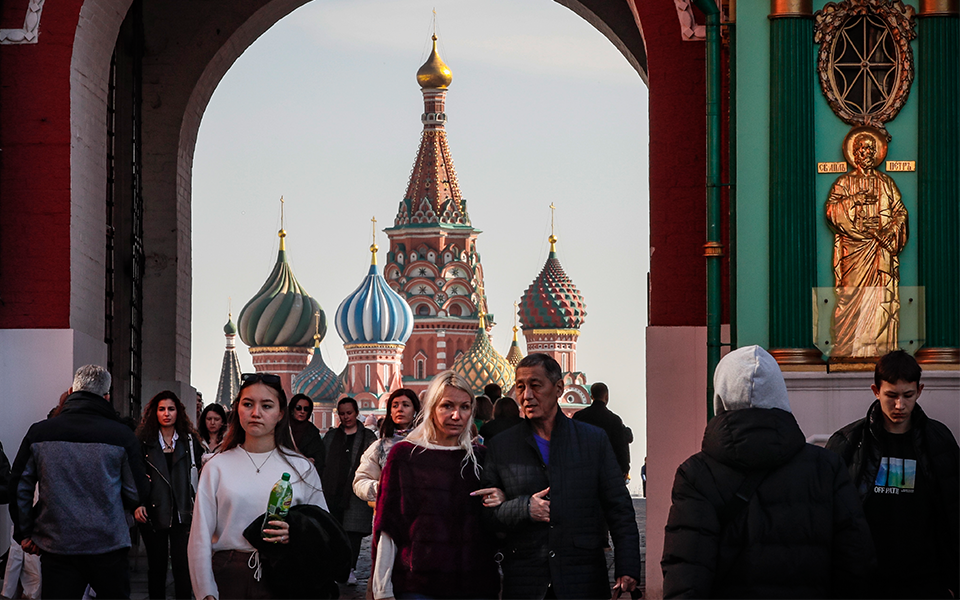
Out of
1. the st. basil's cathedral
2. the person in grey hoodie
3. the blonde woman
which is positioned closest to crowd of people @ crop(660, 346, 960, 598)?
the person in grey hoodie

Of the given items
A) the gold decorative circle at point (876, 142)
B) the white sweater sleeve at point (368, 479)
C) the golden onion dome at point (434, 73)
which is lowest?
the white sweater sleeve at point (368, 479)

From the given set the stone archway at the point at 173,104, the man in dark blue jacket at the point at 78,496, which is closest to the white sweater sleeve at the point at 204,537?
the man in dark blue jacket at the point at 78,496

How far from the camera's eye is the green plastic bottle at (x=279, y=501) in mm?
5906

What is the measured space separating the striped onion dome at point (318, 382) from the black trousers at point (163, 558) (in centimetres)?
8493

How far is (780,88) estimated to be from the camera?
9406mm

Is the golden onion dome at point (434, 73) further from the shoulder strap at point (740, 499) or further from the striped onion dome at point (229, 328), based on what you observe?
the shoulder strap at point (740, 499)

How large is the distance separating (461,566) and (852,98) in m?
4.60

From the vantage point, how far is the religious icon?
9367 mm

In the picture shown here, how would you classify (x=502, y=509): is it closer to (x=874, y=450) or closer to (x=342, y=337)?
(x=874, y=450)

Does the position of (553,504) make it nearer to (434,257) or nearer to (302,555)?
(302,555)

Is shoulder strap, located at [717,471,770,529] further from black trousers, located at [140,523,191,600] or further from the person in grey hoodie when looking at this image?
black trousers, located at [140,523,191,600]

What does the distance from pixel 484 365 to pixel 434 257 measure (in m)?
8.18

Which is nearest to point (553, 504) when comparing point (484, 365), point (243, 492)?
point (243, 492)

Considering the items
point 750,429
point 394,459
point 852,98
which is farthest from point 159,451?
point 750,429
